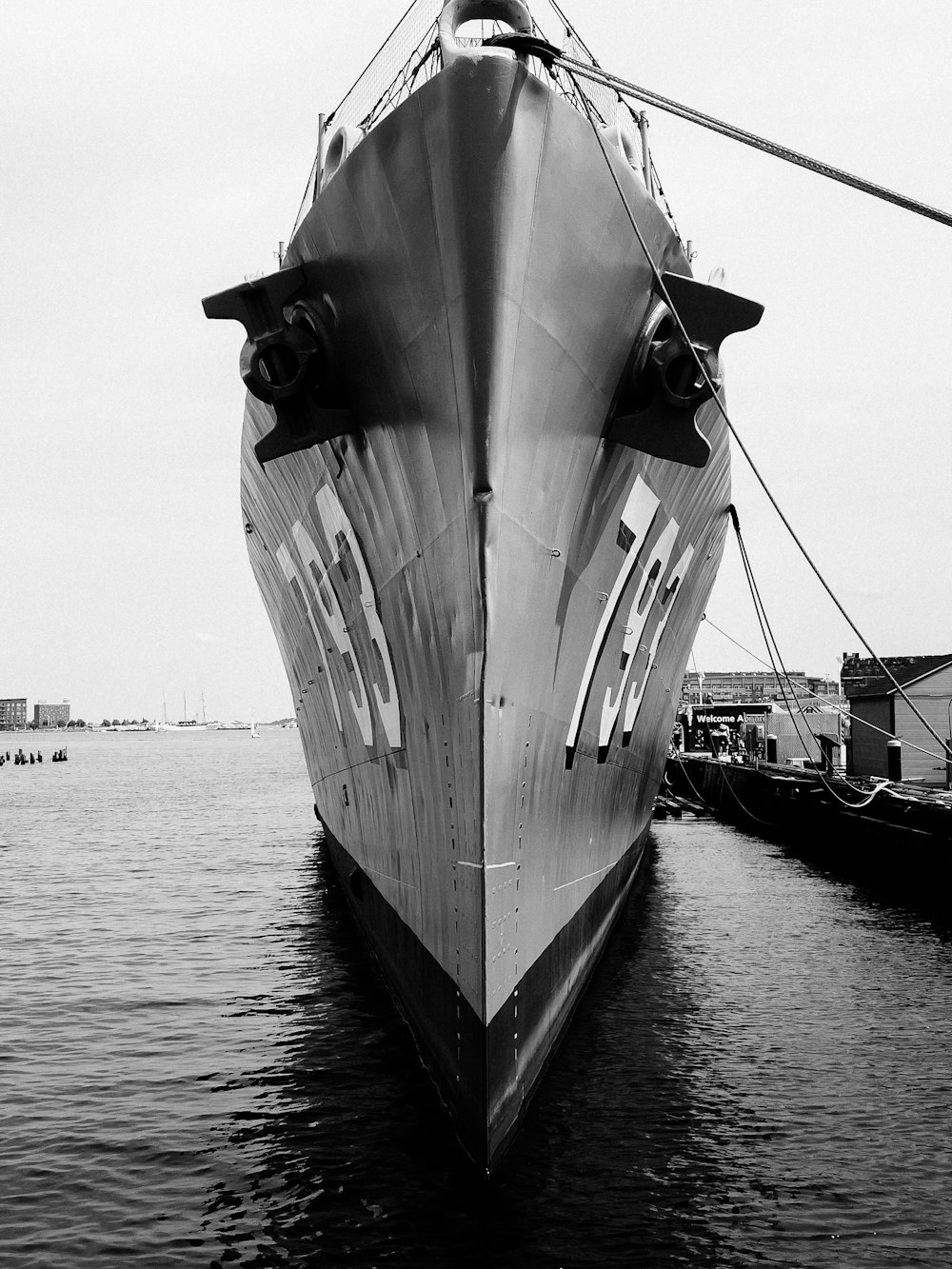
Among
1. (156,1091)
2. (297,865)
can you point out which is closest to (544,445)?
(156,1091)

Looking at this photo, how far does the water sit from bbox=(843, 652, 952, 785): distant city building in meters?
8.48

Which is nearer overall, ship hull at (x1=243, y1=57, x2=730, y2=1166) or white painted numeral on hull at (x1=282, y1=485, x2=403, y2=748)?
ship hull at (x1=243, y1=57, x2=730, y2=1166)

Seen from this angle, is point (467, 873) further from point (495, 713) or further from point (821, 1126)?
point (821, 1126)

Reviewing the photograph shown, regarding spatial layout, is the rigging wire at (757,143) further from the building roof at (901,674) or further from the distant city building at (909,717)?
the distant city building at (909,717)

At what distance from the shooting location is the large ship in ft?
15.8

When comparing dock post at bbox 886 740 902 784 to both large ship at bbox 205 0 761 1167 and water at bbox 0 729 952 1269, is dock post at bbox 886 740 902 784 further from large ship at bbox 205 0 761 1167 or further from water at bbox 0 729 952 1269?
large ship at bbox 205 0 761 1167

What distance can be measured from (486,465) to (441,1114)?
374 centimetres

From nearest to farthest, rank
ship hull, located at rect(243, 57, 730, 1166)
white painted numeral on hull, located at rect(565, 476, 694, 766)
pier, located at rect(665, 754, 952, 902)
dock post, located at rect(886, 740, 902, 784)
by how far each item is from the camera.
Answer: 1. ship hull, located at rect(243, 57, 730, 1166)
2. white painted numeral on hull, located at rect(565, 476, 694, 766)
3. pier, located at rect(665, 754, 952, 902)
4. dock post, located at rect(886, 740, 902, 784)

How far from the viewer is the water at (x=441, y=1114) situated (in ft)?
14.6

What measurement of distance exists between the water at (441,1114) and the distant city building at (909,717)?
848 cm

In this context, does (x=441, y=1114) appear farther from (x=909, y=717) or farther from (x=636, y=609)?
(x=909, y=717)

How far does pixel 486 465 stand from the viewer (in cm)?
480

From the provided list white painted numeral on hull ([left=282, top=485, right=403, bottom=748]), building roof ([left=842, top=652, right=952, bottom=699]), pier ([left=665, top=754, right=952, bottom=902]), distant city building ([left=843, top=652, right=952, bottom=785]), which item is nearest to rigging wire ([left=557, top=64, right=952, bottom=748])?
white painted numeral on hull ([left=282, top=485, right=403, bottom=748])

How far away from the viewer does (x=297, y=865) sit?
1791 cm
